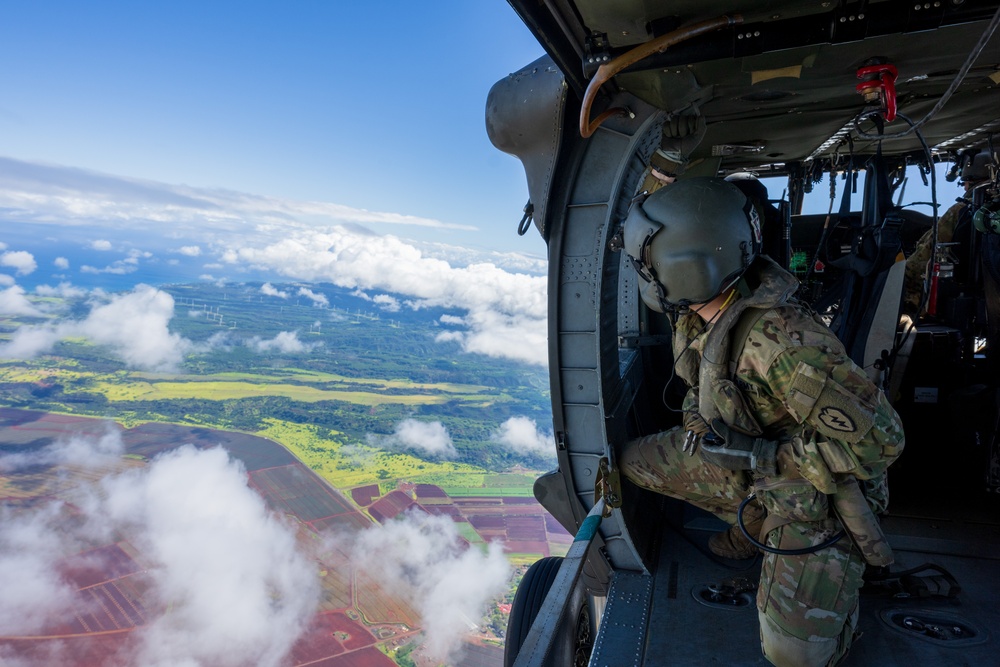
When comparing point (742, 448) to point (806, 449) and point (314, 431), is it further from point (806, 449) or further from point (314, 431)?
Result: point (314, 431)

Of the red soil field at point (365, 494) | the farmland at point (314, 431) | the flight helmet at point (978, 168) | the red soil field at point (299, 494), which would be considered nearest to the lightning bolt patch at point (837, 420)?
the flight helmet at point (978, 168)

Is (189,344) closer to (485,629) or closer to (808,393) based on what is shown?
(485,629)

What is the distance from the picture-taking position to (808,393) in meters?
1.76

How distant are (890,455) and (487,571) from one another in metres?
27.0

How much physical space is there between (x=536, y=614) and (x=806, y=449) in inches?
87.2

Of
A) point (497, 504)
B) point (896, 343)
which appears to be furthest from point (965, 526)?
point (497, 504)

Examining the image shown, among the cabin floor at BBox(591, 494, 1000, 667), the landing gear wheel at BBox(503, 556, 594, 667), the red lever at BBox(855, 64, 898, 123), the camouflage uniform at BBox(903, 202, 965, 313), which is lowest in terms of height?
the landing gear wheel at BBox(503, 556, 594, 667)

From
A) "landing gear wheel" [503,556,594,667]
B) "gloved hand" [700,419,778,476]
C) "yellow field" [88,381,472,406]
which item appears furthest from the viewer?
"yellow field" [88,381,472,406]

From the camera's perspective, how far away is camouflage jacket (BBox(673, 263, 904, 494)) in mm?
1742

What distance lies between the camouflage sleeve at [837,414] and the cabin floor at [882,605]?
88cm

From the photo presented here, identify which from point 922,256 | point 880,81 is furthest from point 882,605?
point 922,256

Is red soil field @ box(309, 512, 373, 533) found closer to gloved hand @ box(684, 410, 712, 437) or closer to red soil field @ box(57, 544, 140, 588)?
red soil field @ box(57, 544, 140, 588)

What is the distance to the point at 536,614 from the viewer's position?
11.3 ft

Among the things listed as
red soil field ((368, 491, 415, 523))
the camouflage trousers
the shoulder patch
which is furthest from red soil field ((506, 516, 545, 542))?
the shoulder patch
